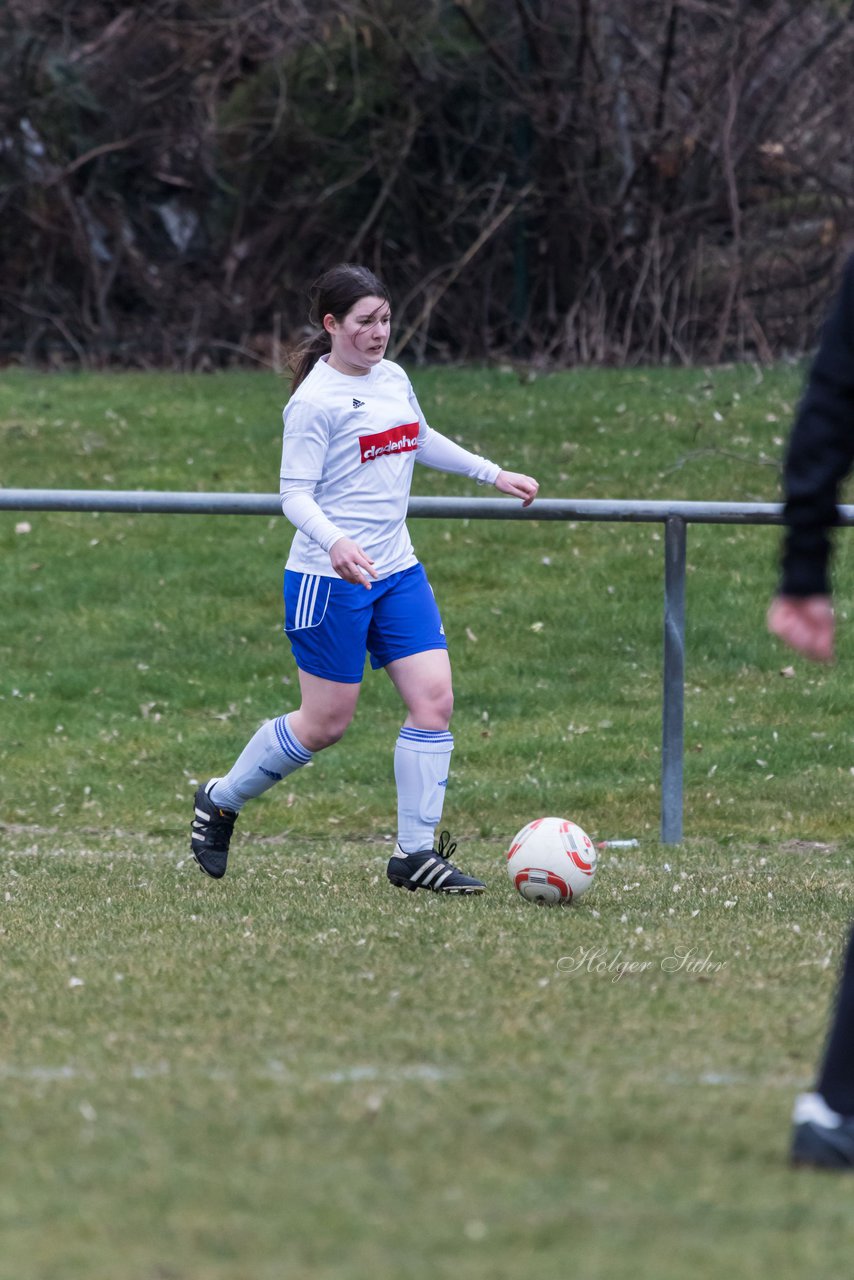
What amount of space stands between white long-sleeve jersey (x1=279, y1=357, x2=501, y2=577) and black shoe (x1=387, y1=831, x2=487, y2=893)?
0.96 meters

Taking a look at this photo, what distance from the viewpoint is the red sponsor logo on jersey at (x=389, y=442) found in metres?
5.85

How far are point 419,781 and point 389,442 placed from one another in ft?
3.69

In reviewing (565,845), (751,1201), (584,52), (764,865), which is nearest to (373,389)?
(565,845)

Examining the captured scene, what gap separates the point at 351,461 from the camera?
19.2ft

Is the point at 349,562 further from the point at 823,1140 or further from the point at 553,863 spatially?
the point at 823,1140

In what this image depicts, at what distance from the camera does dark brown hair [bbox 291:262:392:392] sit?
581 cm

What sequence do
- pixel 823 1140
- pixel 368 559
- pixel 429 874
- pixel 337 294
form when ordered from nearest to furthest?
pixel 823 1140, pixel 368 559, pixel 337 294, pixel 429 874

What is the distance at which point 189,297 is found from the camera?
1827 centimetres

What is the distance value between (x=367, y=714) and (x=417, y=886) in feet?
13.1

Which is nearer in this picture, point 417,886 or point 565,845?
point 565,845

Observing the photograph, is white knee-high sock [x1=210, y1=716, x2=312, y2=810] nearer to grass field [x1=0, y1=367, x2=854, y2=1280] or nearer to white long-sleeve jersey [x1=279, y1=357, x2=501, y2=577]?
grass field [x1=0, y1=367, x2=854, y2=1280]

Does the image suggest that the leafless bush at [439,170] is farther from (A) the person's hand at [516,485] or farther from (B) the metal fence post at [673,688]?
(A) the person's hand at [516,485]

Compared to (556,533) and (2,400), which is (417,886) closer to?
(556,533)

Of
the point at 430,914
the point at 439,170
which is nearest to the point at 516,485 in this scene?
the point at 430,914
